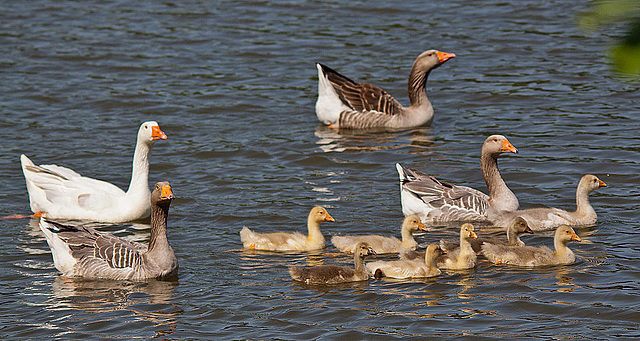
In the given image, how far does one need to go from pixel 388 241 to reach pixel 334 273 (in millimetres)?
1373

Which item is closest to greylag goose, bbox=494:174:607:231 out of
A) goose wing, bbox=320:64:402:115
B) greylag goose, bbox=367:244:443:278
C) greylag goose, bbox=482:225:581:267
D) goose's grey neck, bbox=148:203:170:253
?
greylag goose, bbox=482:225:581:267

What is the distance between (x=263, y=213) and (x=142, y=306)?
11.5 feet

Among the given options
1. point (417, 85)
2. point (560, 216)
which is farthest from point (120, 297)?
point (417, 85)

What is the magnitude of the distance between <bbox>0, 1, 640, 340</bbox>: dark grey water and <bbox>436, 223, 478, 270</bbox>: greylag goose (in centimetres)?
11

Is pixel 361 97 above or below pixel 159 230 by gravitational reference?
above

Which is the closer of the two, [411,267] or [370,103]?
[411,267]

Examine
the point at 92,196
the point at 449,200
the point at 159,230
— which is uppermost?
the point at 92,196

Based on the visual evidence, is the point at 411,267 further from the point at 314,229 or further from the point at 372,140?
the point at 372,140

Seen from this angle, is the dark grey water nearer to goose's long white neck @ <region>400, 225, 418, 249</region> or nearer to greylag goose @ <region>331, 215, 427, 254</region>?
greylag goose @ <region>331, 215, 427, 254</region>

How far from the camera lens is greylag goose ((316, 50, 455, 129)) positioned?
16.5 m

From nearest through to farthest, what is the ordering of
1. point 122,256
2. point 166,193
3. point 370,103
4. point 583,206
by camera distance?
1. point 166,193
2. point 122,256
3. point 583,206
4. point 370,103

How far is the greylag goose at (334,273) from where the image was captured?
876 centimetres

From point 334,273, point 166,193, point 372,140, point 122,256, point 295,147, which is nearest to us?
point 334,273

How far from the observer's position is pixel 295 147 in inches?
594
